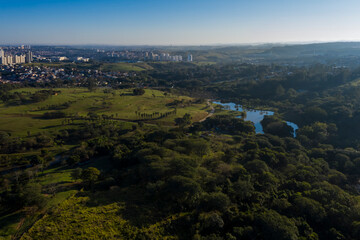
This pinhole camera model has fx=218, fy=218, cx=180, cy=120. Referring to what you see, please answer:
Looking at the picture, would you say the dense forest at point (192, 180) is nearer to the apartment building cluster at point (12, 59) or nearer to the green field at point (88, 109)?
the green field at point (88, 109)

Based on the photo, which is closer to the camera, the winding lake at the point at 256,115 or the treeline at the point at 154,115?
the winding lake at the point at 256,115

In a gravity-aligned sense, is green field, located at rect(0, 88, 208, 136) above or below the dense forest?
above

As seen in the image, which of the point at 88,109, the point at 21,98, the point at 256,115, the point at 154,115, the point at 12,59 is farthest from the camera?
the point at 12,59

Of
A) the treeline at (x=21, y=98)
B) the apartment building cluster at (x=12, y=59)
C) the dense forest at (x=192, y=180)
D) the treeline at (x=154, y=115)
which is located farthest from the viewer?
the apartment building cluster at (x=12, y=59)

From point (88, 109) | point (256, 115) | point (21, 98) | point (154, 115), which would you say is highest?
point (21, 98)

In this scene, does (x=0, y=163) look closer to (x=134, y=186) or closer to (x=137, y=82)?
(x=134, y=186)

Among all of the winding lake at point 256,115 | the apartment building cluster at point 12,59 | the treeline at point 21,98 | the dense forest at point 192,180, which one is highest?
the apartment building cluster at point 12,59

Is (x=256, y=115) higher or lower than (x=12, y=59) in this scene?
lower

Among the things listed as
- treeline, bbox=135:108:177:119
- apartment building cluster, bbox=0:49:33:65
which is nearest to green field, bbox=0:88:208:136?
treeline, bbox=135:108:177:119

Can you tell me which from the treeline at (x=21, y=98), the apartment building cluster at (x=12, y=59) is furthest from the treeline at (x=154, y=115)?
the apartment building cluster at (x=12, y=59)

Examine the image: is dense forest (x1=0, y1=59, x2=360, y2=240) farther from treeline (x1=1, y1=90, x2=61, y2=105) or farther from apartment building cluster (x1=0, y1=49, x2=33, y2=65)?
apartment building cluster (x1=0, y1=49, x2=33, y2=65)

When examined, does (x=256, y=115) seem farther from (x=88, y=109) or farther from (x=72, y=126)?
(x=72, y=126)

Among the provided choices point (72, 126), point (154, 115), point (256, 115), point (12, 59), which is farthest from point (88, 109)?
point (12, 59)
